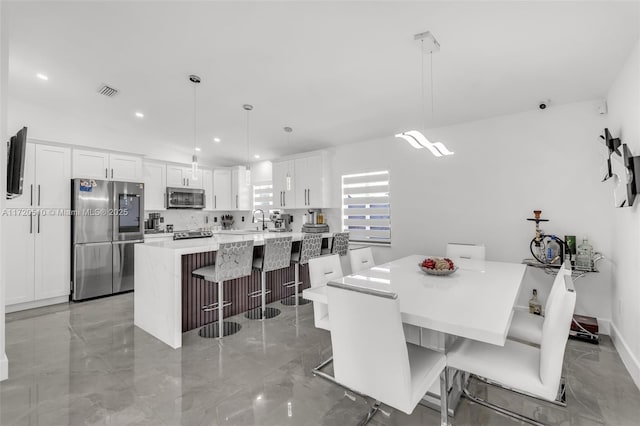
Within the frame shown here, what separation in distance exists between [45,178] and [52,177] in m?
0.08

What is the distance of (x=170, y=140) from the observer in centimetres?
567

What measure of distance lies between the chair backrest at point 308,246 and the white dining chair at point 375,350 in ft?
7.61

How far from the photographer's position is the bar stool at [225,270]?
2.95 m

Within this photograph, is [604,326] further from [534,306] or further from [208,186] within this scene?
[208,186]

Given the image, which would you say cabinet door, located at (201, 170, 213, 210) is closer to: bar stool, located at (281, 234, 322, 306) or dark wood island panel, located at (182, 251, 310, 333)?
dark wood island panel, located at (182, 251, 310, 333)

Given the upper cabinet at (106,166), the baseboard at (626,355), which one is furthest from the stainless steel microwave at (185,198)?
the baseboard at (626,355)

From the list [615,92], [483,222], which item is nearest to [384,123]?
[483,222]

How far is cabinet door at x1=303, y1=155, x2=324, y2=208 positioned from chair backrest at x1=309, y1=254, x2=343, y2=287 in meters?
2.74

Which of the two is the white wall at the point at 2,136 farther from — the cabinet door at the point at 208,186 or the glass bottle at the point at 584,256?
the glass bottle at the point at 584,256

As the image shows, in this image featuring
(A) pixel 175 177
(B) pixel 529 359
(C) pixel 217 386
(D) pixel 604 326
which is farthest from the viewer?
(A) pixel 175 177

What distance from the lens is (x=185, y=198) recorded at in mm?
6020

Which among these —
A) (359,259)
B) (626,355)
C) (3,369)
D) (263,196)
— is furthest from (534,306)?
(263,196)

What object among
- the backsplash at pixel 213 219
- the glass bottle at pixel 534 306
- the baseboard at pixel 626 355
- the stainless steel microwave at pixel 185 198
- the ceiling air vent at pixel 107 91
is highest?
the ceiling air vent at pixel 107 91

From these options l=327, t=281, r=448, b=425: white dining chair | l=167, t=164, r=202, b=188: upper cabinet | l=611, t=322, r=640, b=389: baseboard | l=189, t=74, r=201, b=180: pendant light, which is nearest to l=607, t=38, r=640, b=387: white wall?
l=611, t=322, r=640, b=389: baseboard
